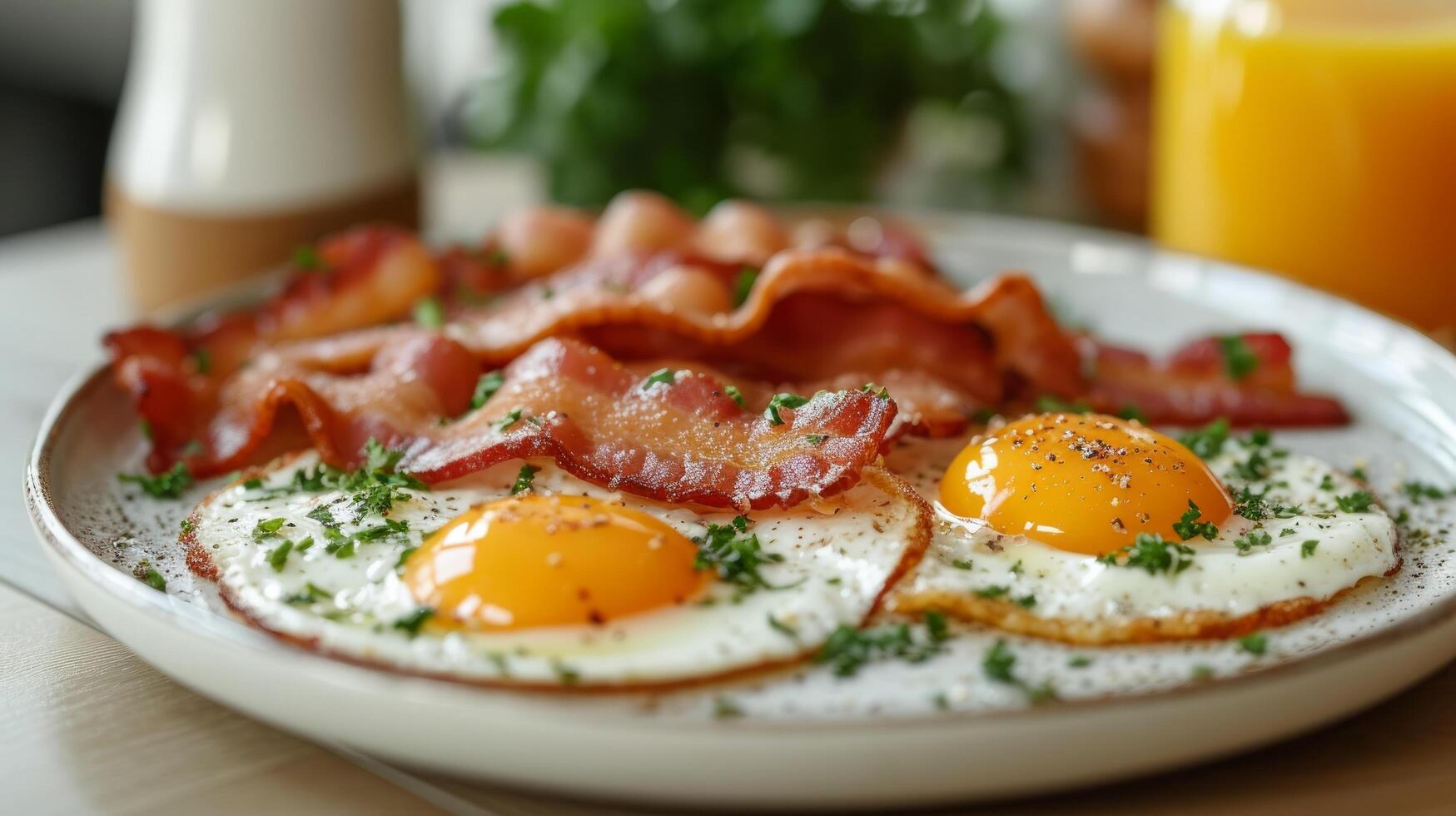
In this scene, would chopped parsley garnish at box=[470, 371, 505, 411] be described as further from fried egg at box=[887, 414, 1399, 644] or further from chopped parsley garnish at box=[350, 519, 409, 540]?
fried egg at box=[887, 414, 1399, 644]

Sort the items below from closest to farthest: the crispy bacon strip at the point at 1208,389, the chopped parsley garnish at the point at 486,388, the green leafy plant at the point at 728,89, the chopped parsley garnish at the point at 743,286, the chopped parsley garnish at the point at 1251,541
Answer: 1. the chopped parsley garnish at the point at 1251,541
2. the chopped parsley garnish at the point at 486,388
3. the crispy bacon strip at the point at 1208,389
4. the chopped parsley garnish at the point at 743,286
5. the green leafy plant at the point at 728,89

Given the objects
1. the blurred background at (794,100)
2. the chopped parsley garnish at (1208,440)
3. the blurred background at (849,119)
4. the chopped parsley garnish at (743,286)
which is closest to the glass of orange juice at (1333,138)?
the blurred background at (849,119)

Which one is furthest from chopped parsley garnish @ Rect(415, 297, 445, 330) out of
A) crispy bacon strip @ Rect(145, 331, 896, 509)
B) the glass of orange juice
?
the glass of orange juice

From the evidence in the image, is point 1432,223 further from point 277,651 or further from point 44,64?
point 44,64

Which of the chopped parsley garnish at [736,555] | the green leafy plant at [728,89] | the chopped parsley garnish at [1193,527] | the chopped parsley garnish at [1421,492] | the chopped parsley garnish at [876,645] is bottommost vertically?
the chopped parsley garnish at [1421,492]

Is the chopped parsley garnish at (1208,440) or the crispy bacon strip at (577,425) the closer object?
the crispy bacon strip at (577,425)

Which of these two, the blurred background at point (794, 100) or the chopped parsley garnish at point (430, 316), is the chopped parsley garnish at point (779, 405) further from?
the blurred background at point (794, 100)

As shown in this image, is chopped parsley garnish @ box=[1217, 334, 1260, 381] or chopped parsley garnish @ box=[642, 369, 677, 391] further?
chopped parsley garnish @ box=[1217, 334, 1260, 381]

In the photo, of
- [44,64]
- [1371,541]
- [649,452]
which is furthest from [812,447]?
[44,64]
